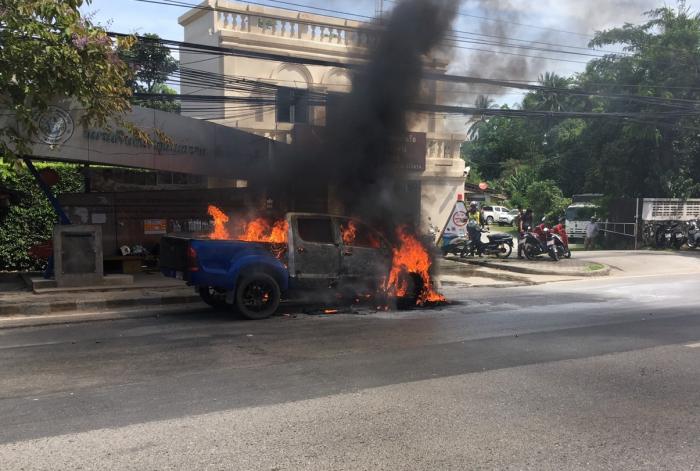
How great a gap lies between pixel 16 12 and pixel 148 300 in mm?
4897

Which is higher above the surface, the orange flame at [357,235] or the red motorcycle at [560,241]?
the orange flame at [357,235]

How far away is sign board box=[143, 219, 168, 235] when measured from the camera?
14.2 meters

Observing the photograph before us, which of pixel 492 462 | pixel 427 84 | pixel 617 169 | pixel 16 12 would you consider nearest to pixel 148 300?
pixel 16 12

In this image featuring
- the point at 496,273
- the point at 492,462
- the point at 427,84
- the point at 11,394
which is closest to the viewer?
the point at 492,462

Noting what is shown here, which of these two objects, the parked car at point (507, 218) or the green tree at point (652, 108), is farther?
the parked car at point (507, 218)

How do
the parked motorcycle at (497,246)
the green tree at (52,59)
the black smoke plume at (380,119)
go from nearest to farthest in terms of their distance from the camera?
the green tree at (52,59) → the black smoke plume at (380,119) → the parked motorcycle at (497,246)

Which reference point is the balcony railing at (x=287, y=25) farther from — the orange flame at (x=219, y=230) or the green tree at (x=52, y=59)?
the green tree at (x=52, y=59)

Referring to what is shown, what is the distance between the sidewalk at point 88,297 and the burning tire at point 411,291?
12.5 feet

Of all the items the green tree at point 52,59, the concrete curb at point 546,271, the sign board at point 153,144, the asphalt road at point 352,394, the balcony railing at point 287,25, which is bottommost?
the concrete curb at point 546,271

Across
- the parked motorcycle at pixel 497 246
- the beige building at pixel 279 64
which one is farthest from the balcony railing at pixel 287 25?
the parked motorcycle at pixel 497 246

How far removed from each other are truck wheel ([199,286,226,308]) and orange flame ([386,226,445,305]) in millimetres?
2769

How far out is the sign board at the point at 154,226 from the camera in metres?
14.2

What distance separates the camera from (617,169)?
2414 cm

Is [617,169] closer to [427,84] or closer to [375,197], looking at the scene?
[427,84]
